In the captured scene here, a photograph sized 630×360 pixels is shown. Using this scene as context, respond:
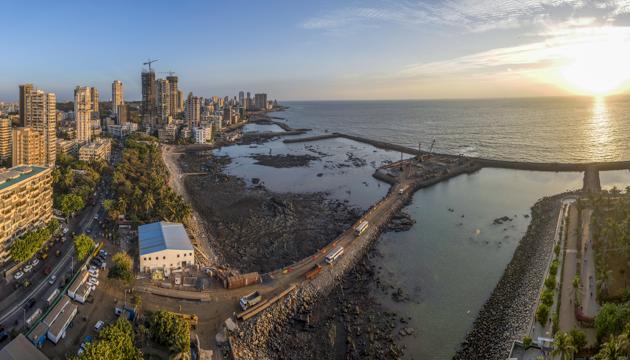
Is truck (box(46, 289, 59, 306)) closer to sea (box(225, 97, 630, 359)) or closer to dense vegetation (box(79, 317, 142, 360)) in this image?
dense vegetation (box(79, 317, 142, 360))

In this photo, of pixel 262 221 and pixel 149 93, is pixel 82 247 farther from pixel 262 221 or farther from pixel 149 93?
pixel 149 93

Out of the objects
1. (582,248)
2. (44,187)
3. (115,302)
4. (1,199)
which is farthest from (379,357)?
(44,187)

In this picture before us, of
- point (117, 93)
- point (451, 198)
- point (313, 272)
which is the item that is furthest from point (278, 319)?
point (117, 93)

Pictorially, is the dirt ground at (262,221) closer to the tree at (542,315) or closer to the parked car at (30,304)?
the parked car at (30,304)

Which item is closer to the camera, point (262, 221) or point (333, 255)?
point (333, 255)

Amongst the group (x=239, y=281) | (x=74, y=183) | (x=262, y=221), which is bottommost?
(x=239, y=281)

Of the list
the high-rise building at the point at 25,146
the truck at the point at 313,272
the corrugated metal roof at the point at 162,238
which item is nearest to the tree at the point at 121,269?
the corrugated metal roof at the point at 162,238
